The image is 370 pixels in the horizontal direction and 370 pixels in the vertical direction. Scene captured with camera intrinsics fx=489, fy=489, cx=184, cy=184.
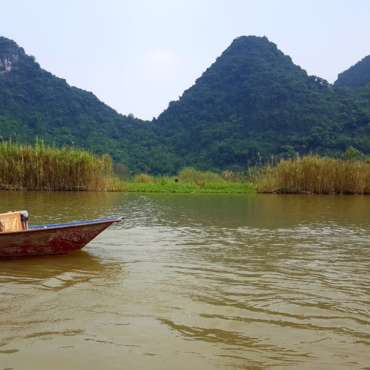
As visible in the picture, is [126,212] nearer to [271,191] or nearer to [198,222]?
[198,222]

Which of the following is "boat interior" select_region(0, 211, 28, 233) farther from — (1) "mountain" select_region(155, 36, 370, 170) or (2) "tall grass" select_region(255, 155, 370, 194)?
(1) "mountain" select_region(155, 36, 370, 170)

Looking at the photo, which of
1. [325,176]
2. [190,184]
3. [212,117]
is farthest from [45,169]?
[212,117]

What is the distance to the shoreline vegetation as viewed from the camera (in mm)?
19984

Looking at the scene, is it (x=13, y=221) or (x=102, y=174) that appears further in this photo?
(x=102, y=174)

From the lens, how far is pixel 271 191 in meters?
22.1

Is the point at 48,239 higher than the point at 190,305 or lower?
higher

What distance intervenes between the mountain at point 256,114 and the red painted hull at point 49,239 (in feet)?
114

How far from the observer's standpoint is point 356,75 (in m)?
66.0

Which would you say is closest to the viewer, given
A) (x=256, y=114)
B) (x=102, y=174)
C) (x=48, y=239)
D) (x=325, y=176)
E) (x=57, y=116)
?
(x=48, y=239)

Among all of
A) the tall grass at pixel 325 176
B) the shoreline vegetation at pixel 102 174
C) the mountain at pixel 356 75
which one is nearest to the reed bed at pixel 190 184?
the shoreline vegetation at pixel 102 174

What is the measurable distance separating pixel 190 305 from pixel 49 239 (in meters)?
2.80

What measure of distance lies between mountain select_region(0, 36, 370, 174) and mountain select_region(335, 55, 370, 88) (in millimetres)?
10069

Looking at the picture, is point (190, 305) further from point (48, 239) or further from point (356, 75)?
point (356, 75)

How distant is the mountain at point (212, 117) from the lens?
42.5 metres
